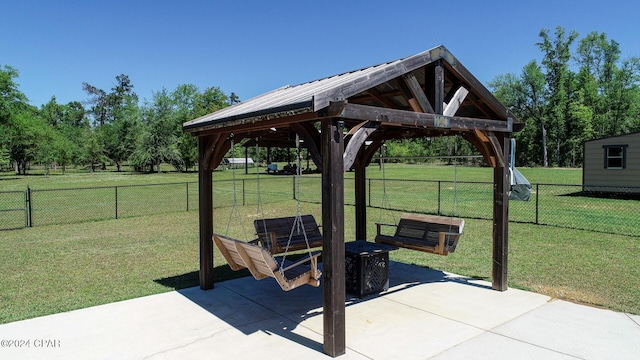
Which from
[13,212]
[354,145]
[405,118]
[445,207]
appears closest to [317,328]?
[354,145]

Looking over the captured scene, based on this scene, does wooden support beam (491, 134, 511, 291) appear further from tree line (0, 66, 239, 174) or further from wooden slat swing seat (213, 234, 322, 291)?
tree line (0, 66, 239, 174)

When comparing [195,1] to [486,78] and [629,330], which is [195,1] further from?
[486,78]

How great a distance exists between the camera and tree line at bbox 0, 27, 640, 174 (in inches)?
1791

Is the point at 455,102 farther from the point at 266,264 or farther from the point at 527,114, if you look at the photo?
the point at 527,114

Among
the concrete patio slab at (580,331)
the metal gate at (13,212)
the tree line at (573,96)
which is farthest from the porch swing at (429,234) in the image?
the tree line at (573,96)

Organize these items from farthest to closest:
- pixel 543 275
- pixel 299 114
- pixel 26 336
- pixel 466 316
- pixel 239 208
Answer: pixel 239 208 → pixel 543 275 → pixel 466 316 → pixel 26 336 → pixel 299 114

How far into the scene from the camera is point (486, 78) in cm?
5634

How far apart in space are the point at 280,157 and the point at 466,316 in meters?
51.2

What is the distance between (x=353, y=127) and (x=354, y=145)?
15.1 inches

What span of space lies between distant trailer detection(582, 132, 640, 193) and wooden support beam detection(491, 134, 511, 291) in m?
13.7

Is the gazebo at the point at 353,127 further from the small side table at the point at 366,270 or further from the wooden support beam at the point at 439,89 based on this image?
the small side table at the point at 366,270

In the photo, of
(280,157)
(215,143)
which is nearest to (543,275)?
(215,143)

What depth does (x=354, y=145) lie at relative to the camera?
4.01 metres

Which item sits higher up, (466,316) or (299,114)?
(299,114)
